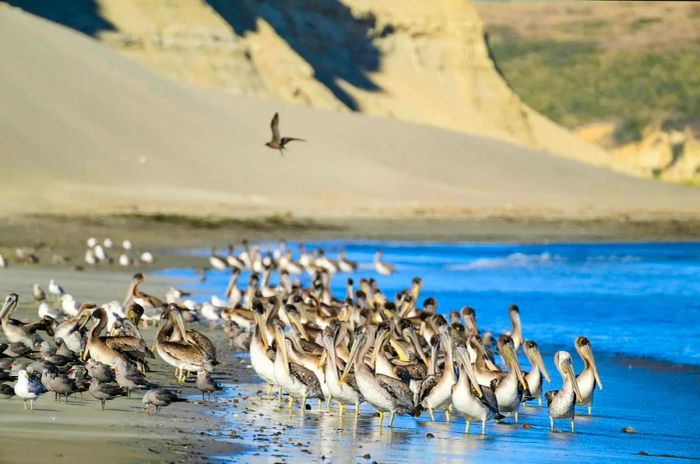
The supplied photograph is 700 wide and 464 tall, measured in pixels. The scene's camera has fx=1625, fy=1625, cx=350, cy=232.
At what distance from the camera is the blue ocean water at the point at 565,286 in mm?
24250

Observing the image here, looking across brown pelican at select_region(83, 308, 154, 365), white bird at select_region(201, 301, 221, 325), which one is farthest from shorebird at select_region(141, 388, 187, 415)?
white bird at select_region(201, 301, 221, 325)

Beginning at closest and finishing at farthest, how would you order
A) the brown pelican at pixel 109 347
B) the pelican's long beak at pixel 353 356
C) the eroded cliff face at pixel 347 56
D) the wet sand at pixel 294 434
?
the wet sand at pixel 294 434, the pelican's long beak at pixel 353 356, the brown pelican at pixel 109 347, the eroded cliff face at pixel 347 56

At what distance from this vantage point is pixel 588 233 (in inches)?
2176

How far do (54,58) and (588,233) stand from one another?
34245 mm

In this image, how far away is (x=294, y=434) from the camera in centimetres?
1325

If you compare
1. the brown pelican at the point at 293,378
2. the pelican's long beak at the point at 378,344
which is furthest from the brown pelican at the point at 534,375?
the brown pelican at the point at 293,378

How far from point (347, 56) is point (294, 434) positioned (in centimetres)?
11491

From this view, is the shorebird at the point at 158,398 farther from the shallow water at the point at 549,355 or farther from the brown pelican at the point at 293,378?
the brown pelican at the point at 293,378

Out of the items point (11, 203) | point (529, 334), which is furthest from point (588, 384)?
point (11, 203)

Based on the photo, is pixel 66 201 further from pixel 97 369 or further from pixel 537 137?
pixel 537 137

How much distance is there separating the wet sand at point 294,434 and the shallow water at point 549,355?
1.0 inches

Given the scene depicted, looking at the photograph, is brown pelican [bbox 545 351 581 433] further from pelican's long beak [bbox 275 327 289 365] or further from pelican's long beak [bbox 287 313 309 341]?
pelican's long beak [bbox 287 313 309 341]

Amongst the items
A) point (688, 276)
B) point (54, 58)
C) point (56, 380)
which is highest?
point (54, 58)

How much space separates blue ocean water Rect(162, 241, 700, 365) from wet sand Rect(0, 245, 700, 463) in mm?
6331
